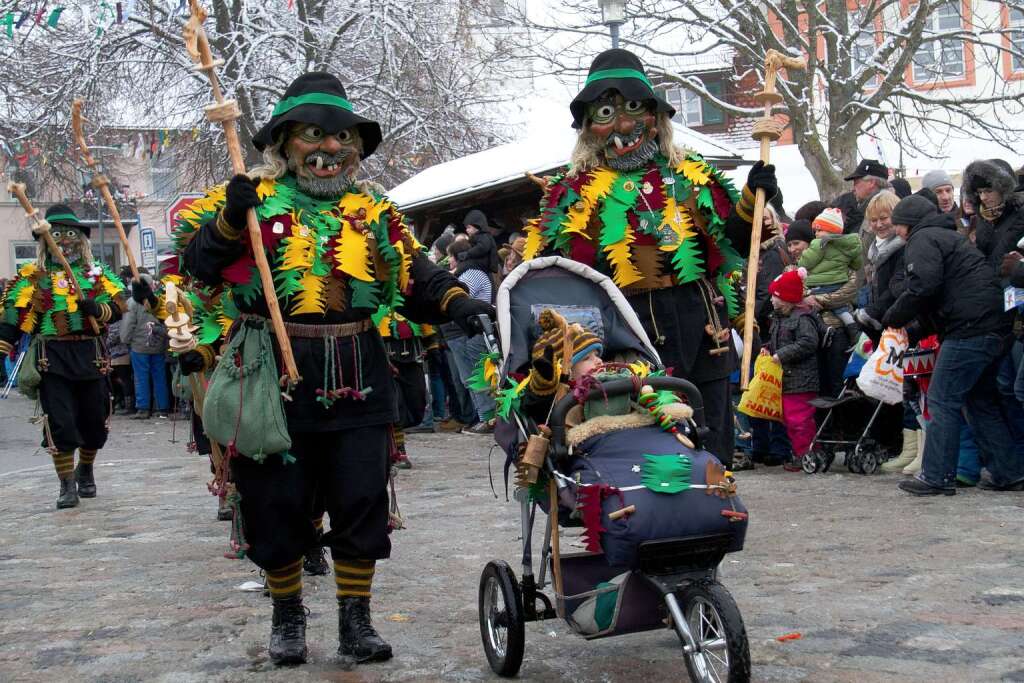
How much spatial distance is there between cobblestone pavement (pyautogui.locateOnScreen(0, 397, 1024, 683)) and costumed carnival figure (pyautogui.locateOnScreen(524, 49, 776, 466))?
997 millimetres

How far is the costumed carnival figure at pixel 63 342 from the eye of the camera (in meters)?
10.1

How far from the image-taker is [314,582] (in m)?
6.83

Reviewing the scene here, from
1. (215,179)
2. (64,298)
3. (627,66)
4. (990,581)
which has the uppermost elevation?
(215,179)

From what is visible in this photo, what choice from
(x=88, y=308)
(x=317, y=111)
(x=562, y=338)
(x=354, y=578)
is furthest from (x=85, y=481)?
(x=562, y=338)

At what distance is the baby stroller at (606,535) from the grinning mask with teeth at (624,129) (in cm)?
84

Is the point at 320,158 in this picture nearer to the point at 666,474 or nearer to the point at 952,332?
the point at 666,474

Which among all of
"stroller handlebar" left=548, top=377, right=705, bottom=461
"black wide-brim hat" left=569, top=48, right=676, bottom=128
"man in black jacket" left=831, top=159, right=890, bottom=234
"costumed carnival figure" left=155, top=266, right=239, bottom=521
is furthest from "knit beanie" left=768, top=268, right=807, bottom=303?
"stroller handlebar" left=548, top=377, right=705, bottom=461

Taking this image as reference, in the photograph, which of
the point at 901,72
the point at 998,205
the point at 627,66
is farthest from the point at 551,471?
the point at 901,72

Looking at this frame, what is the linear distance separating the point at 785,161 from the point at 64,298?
12873 mm

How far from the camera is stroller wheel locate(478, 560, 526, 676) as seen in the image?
4863 mm

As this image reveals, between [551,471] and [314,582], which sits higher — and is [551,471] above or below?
above

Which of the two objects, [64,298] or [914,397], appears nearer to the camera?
[914,397]

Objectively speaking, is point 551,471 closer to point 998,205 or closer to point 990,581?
point 990,581

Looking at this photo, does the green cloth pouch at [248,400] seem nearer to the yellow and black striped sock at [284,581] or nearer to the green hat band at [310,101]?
the yellow and black striped sock at [284,581]
